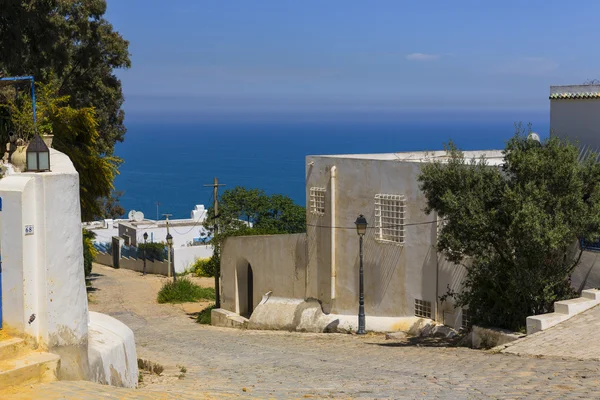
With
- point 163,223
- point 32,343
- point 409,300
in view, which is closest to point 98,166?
point 409,300

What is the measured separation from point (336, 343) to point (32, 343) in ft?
36.4

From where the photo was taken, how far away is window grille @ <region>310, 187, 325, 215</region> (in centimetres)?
2453

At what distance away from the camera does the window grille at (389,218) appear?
21688 millimetres

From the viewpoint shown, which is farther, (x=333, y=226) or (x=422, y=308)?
(x=333, y=226)

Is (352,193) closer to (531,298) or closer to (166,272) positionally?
(531,298)

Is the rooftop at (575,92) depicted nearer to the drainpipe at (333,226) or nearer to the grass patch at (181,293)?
the drainpipe at (333,226)

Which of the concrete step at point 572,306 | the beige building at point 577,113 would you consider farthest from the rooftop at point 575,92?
the concrete step at point 572,306

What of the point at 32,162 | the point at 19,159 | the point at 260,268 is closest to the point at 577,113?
the point at 260,268

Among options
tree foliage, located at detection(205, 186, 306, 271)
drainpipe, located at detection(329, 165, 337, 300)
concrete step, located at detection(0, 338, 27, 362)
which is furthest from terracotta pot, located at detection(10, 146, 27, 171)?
tree foliage, located at detection(205, 186, 306, 271)

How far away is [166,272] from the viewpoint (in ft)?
151

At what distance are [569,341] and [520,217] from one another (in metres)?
2.42

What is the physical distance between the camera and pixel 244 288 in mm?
29391

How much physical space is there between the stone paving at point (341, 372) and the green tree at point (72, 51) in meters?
12.8

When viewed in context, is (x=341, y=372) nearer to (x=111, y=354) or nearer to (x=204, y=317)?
(x=111, y=354)
